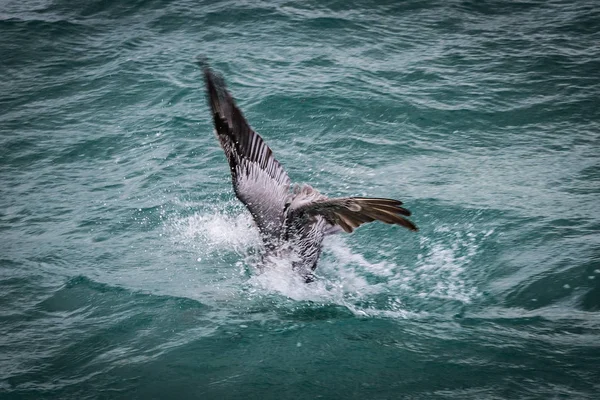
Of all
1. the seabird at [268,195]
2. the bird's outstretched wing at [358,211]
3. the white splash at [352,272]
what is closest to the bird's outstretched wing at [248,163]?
the seabird at [268,195]

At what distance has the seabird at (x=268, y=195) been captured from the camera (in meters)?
6.63

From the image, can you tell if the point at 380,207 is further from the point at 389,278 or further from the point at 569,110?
the point at 569,110

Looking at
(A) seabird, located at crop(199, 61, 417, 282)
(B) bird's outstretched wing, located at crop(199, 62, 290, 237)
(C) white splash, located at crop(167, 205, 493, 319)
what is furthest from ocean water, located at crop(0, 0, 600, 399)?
(B) bird's outstretched wing, located at crop(199, 62, 290, 237)

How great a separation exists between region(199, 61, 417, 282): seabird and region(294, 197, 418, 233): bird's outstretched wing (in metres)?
0.03

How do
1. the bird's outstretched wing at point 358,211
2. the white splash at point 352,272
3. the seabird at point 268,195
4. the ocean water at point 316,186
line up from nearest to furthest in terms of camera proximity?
the bird's outstretched wing at point 358,211 → the ocean water at point 316,186 → the seabird at point 268,195 → the white splash at point 352,272

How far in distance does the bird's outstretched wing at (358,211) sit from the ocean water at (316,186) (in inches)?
41.0

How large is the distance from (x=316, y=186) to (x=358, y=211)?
3.11 meters

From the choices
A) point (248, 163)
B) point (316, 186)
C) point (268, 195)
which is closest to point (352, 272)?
point (268, 195)

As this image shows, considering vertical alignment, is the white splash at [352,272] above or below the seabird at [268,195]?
below

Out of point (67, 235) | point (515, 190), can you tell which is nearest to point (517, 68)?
point (515, 190)

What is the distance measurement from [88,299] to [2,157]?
4.05 meters

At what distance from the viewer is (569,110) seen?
10047 millimetres

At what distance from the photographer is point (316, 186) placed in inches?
351

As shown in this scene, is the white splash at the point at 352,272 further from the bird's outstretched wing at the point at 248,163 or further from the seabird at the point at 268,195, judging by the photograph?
the bird's outstretched wing at the point at 248,163
